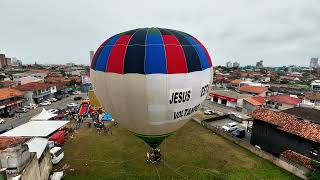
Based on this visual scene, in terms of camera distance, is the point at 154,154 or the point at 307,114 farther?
the point at 307,114

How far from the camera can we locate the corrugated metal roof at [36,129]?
23141 millimetres

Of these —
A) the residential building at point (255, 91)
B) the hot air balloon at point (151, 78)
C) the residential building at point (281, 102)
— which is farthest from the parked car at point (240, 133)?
the residential building at point (255, 91)

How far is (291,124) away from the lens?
21406 millimetres

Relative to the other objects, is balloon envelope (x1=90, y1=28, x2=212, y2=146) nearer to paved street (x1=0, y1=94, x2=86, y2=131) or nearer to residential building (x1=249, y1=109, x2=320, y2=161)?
residential building (x1=249, y1=109, x2=320, y2=161)

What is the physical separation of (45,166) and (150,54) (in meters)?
13.0

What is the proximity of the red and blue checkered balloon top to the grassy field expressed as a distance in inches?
385

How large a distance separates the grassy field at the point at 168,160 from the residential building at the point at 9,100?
828 inches

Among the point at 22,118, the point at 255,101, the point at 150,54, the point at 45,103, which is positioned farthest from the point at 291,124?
the point at 45,103

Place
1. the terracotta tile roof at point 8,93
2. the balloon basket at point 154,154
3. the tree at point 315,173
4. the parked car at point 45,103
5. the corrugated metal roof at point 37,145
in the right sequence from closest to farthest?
the balloon basket at point 154,154, the corrugated metal roof at point 37,145, the tree at point 315,173, the terracotta tile roof at point 8,93, the parked car at point 45,103

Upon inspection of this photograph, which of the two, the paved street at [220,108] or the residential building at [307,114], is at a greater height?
the residential building at [307,114]

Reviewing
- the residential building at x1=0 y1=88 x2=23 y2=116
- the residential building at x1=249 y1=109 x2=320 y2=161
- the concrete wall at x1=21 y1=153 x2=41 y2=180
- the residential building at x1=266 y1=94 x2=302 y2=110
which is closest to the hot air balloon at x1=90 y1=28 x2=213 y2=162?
the concrete wall at x1=21 y1=153 x2=41 y2=180

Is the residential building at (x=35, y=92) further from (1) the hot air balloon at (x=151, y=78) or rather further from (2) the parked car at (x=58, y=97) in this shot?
(1) the hot air balloon at (x=151, y=78)

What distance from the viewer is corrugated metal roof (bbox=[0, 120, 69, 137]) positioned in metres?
23.1

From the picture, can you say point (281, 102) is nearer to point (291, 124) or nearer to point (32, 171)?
point (291, 124)
